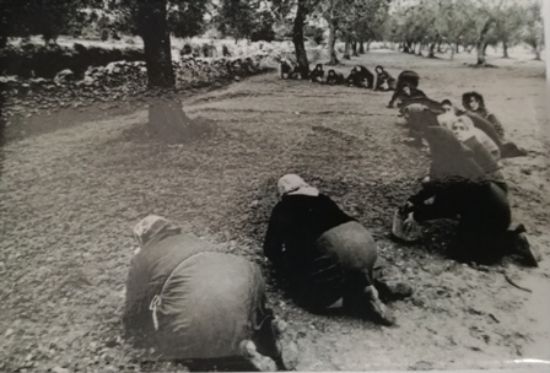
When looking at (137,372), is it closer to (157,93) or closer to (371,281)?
(371,281)

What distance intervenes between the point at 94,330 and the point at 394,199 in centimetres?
139

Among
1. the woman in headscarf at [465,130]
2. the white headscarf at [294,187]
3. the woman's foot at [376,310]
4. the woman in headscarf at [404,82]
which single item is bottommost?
the woman's foot at [376,310]

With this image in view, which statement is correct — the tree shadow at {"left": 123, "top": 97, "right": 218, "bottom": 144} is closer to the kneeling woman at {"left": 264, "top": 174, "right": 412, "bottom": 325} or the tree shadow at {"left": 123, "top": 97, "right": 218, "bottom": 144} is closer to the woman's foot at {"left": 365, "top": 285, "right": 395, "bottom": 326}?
the kneeling woman at {"left": 264, "top": 174, "right": 412, "bottom": 325}

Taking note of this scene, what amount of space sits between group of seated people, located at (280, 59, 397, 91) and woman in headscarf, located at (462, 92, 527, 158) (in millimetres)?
380

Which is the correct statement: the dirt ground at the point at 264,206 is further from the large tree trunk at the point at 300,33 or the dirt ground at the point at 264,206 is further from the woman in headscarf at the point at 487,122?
the large tree trunk at the point at 300,33

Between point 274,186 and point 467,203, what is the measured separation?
90cm

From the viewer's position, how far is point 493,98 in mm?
2227

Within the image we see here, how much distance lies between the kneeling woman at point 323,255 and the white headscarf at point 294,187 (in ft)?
0.04

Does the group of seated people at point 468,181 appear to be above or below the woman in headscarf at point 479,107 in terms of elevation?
below

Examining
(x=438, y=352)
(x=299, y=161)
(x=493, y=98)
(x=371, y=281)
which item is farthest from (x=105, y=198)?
(x=493, y=98)

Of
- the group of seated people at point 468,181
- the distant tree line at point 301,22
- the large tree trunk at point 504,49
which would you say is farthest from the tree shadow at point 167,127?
the large tree trunk at point 504,49

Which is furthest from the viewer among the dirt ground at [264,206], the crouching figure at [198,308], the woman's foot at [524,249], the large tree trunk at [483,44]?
the large tree trunk at [483,44]

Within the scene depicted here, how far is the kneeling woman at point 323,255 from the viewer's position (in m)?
1.88

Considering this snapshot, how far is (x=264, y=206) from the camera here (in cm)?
202
